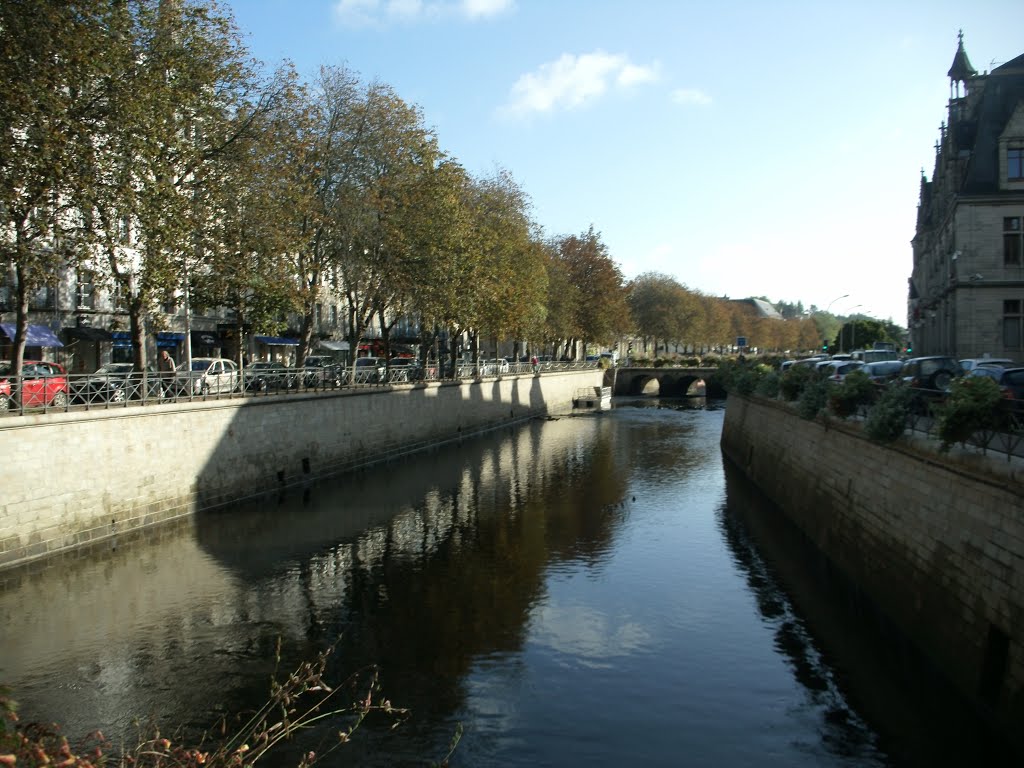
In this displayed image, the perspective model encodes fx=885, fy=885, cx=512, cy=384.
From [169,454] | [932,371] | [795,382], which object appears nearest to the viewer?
[169,454]

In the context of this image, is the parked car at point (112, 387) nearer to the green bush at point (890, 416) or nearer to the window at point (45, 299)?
the window at point (45, 299)

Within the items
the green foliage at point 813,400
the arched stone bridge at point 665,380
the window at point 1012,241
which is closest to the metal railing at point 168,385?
the green foliage at point 813,400

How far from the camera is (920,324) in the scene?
212 ft

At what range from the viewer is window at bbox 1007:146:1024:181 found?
42.3 m

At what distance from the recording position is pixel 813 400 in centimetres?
2673

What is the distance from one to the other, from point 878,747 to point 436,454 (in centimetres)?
3451

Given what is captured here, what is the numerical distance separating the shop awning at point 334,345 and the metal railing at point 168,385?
1797 centimetres

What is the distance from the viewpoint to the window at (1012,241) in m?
42.7

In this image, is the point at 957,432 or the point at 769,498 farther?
the point at 769,498

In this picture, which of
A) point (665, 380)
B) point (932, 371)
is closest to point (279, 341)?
point (932, 371)

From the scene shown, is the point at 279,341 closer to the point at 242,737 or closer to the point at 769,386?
the point at 769,386

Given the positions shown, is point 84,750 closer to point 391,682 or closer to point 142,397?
point 391,682

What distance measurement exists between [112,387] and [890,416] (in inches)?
809

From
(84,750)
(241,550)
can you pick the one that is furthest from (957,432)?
(241,550)
